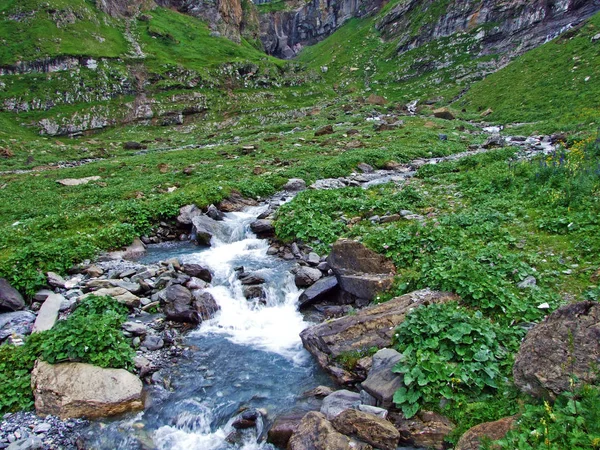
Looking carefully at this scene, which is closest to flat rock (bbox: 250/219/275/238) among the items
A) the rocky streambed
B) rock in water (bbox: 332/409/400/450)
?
the rocky streambed

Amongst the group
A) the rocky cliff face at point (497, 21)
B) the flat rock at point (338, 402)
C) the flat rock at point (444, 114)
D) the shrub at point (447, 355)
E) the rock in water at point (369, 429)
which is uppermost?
the rocky cliff face at point (497, 21)

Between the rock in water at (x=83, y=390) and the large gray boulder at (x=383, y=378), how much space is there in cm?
469

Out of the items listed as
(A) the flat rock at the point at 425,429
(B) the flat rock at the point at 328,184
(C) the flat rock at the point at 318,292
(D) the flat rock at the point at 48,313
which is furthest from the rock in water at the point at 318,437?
(B) the flat rock at the point at 328,184

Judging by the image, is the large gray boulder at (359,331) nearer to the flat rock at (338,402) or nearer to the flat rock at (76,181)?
the flat rock at (338,402)

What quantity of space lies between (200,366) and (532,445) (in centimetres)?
681

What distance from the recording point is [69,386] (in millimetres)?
7477

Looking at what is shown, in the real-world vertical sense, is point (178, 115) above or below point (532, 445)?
above

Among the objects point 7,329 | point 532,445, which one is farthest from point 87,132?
point 532,445

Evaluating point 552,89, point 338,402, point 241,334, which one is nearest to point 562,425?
point 338,402

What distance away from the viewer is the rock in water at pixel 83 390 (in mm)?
7270

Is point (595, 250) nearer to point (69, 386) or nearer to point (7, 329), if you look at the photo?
point (69, 386)

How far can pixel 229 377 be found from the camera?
852cm

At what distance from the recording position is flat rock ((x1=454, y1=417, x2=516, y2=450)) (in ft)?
16.1

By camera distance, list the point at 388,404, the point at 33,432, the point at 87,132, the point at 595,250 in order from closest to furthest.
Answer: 1. the point at 388,404
2. the point at 33,432
3. the point at 595,250
4. the point at 87,132
